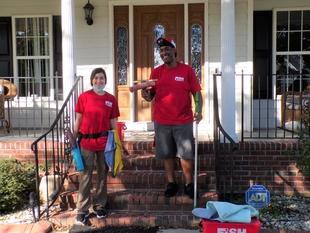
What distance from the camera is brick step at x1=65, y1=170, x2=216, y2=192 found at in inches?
189

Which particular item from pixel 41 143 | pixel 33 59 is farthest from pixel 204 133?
pixel 33 59

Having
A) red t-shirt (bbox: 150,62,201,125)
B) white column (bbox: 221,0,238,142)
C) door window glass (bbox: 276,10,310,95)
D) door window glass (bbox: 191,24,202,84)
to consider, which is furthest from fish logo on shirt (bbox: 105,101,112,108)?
door window glass (bbox: 276,10,310,95)

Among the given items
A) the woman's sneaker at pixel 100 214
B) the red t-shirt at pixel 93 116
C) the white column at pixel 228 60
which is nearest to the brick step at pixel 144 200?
the woman's sneaker at pixel 100 214

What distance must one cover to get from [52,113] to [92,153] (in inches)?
142

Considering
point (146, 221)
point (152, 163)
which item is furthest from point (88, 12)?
point (146, 221)

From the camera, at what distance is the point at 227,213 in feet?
9.98

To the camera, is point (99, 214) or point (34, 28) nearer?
point (99, 214)

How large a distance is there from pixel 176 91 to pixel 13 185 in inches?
96.6

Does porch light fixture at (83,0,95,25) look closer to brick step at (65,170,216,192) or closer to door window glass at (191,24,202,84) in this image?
door window glass at (191,24,202,84)

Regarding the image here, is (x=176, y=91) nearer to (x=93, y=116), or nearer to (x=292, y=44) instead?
(x=93, y=116)

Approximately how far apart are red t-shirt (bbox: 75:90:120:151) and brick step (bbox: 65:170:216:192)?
88 centimetres

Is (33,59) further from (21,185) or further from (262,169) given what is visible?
(262,169)

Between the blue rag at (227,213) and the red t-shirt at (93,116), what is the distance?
155 cm

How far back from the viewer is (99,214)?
170 inches
